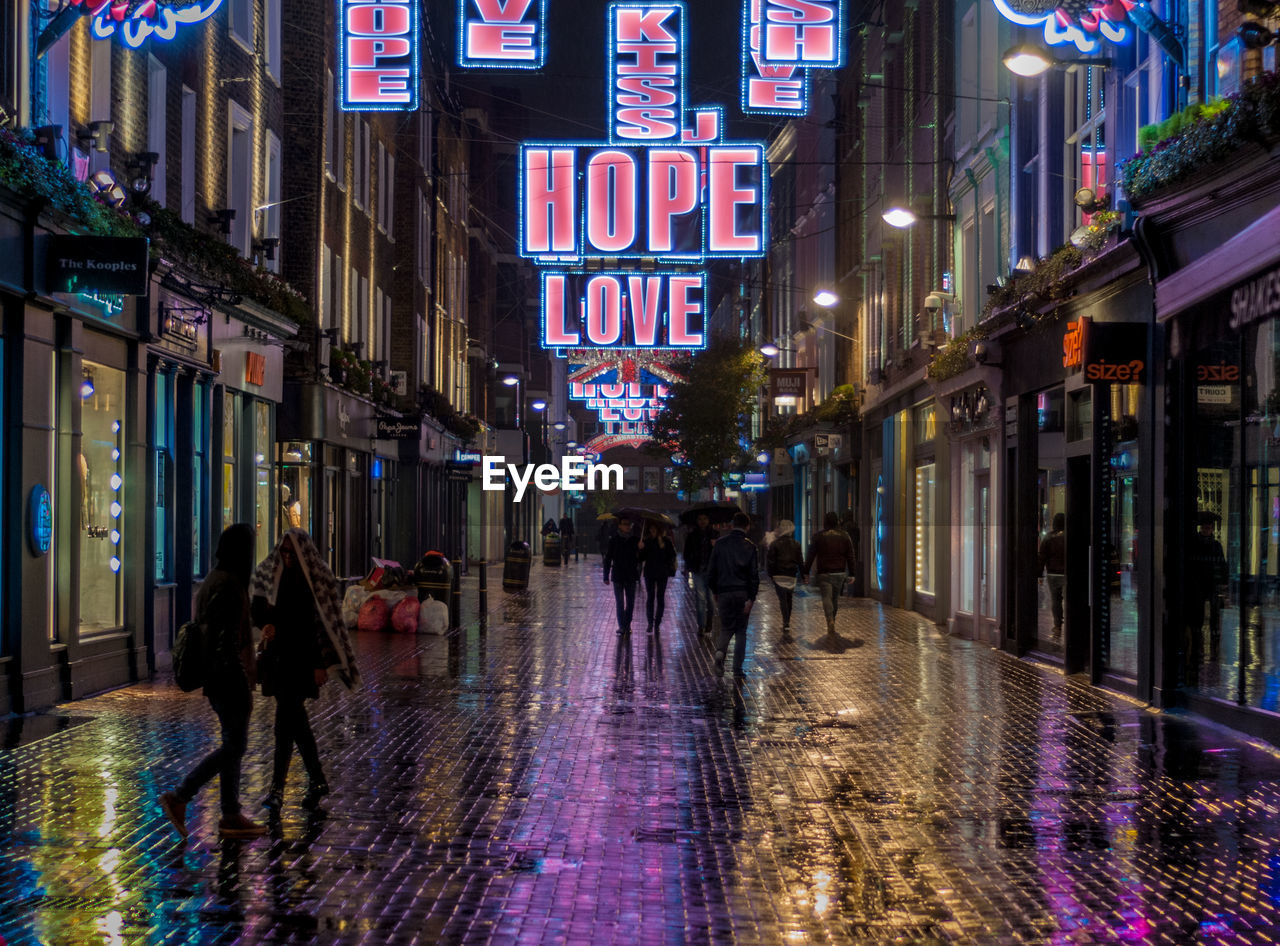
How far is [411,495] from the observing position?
41.1m

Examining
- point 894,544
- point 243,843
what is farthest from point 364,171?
point 243,843

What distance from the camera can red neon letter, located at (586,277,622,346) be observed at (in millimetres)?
30797

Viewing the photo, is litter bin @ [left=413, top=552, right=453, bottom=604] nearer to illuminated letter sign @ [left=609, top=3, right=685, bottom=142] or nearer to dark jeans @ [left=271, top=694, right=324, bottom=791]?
illuminated letter sign @ [left=609, top=3, right=685, bottom=142]

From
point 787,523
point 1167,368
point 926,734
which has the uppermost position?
point 1167,368

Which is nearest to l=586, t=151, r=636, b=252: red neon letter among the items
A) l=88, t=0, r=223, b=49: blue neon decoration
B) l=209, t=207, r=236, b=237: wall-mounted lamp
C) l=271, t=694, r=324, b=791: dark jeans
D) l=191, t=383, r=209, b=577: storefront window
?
l=209, t=207, r=236, b=237: wall-mounted lamp

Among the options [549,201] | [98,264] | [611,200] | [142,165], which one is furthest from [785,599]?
[98,264]

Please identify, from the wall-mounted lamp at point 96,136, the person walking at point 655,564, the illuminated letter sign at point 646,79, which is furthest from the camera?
the illuminated letter sign at point 646,79

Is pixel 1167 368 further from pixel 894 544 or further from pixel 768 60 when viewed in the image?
pixel 894 544

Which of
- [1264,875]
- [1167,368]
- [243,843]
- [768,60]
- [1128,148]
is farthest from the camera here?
[768,60]

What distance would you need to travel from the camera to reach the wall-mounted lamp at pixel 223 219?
71.7 feet

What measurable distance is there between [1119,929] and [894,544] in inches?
1038

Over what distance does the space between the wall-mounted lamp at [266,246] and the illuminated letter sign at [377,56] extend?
3.20 meters

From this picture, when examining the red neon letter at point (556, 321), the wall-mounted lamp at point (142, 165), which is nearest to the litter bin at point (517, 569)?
the red neon letter at point (556, 321)

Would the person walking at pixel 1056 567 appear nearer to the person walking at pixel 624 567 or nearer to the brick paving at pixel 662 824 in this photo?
the brick paving at pixel 662 824
